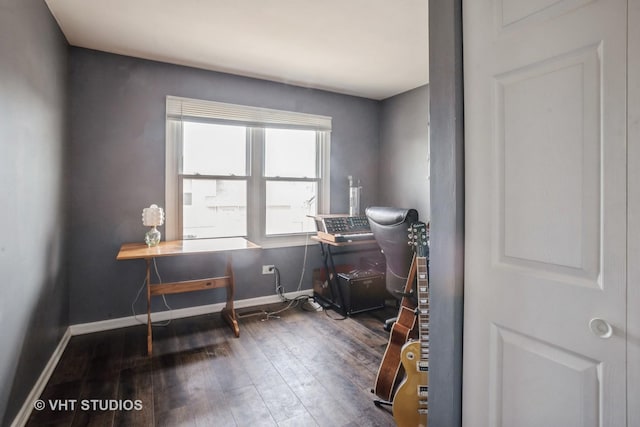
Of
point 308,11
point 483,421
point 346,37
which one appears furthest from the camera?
point 346,37

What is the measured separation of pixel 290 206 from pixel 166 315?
171 centimetres

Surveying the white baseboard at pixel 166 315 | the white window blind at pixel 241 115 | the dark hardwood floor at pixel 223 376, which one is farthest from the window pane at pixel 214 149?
the dark hardwood floor at pixel 223 376

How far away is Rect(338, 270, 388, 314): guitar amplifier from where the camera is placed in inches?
132

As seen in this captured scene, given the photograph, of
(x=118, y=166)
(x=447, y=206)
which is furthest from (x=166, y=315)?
(x=447, y=206)

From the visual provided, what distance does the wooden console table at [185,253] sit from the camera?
2582 mm

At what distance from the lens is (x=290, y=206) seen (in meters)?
3.85

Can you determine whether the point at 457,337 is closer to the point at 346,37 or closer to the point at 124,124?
the point at 346,37

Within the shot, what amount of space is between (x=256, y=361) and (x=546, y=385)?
1.92 metres

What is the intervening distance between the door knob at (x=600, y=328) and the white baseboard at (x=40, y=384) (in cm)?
258

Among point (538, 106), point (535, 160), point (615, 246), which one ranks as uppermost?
point (538, 106)

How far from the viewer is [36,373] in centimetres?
201

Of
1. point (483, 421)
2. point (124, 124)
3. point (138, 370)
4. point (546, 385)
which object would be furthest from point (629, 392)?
point (124, 124)

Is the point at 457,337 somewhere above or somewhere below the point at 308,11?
below

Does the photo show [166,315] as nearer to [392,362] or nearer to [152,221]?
→ [152,221]
